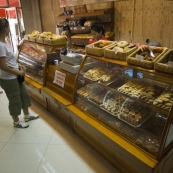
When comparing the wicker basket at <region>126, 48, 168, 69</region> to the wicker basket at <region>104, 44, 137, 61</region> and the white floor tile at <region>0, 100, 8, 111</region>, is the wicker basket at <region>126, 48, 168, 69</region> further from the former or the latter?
the white floor tile at <region>0, 100, 8, 111</region>

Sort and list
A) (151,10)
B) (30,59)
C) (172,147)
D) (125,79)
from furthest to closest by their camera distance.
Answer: (30,59)
(151,10)
(125,79)
(172,147)

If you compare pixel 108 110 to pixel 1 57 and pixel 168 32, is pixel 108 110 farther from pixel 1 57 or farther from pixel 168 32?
pixel 168 32

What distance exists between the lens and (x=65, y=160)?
2.15 m

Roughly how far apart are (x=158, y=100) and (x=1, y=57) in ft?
6.58

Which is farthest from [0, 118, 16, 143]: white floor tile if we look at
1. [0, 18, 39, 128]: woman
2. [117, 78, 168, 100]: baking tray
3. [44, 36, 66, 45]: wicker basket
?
[117, 78, 168, 100]: baking tray

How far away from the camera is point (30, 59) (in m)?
3.71

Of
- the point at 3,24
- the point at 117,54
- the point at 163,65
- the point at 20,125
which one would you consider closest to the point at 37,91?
the point at 20,125

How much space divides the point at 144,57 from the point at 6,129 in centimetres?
253

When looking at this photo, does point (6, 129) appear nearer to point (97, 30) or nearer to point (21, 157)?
point (21, 157)

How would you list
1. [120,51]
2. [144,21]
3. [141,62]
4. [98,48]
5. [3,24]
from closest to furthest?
[141,62], [120,51], [98,48], [3,24], [144,21]

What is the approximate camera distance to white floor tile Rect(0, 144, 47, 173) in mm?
2057

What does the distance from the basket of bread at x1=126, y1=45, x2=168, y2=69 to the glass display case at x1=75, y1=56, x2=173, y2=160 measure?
0.05 metres

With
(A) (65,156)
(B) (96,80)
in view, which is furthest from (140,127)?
(A) (65,156)

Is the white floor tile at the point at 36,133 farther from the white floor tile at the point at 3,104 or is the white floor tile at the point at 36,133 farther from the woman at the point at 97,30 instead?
the woman at the point at 97,30
